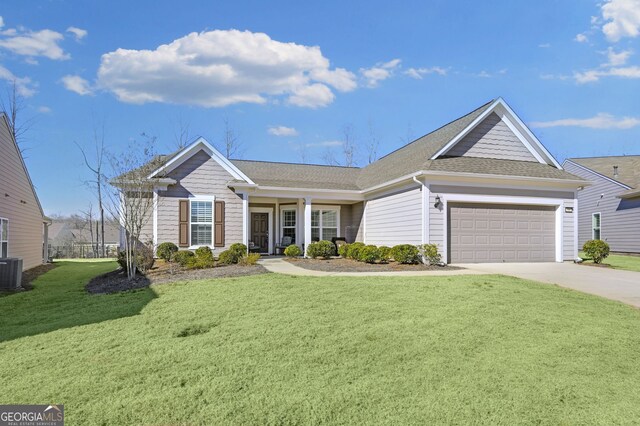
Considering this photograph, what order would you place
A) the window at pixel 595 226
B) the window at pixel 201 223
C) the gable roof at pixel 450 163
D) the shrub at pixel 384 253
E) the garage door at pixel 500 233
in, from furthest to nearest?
the window at pixel 595 226 < the window at pixel 201 223 < the gable roof at pixel 450 163 < the garage door at pixel 500 233 < the shrub at pixel 384 253

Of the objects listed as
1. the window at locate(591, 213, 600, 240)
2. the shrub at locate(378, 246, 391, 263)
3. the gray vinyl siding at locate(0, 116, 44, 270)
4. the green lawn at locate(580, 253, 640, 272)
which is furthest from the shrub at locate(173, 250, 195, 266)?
the window at locate(591, 213, 600, 240)

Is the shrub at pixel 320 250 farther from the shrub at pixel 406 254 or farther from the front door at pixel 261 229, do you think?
the front door at pixel 261 229

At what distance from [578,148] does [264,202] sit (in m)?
39.3

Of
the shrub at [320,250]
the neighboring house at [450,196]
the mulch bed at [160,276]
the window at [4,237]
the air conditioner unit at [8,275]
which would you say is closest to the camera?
the mulch bed at [160,276]

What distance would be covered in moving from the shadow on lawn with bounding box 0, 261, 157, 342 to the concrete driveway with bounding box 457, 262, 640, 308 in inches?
360

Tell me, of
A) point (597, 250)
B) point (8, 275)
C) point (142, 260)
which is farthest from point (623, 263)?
point (8, 275)

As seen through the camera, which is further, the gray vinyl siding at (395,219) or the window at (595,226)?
the window at (595,226)

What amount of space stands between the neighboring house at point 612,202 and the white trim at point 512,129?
23.9 ft

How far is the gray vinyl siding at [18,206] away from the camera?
14.0 metres

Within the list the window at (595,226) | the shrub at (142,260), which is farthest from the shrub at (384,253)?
the window at (595,226)

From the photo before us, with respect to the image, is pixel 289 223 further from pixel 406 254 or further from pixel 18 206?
pixel 18 206

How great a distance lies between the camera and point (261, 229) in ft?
64.3

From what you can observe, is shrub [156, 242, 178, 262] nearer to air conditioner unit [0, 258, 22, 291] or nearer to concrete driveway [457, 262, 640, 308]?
air conditioner unit [0, 258, 22, 291]

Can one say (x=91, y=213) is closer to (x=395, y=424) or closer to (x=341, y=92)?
(x=341, y=92)
